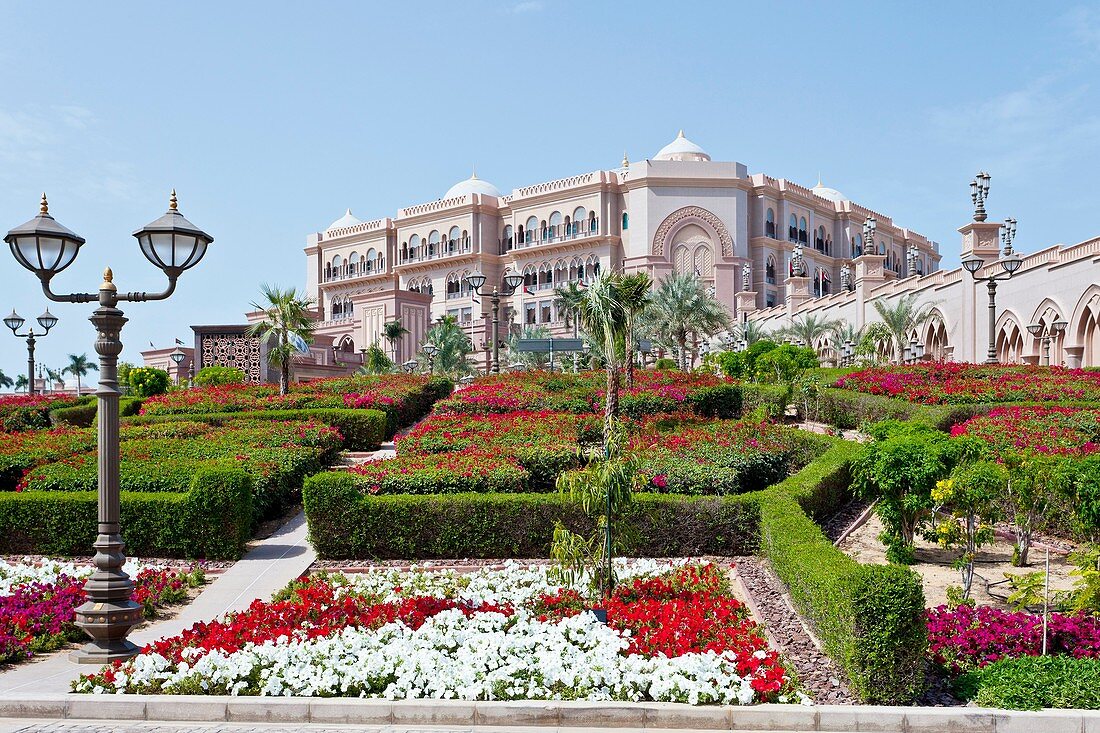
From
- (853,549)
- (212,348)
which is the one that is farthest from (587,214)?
(853,549)

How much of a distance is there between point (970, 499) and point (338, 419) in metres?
14.3

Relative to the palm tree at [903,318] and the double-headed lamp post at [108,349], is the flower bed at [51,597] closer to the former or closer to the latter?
the double-headed lamp post at [108,349]

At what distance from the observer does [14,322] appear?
3325cm

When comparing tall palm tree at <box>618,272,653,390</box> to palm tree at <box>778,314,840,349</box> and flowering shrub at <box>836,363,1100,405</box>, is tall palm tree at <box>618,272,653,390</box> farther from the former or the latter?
palm tree at <box>778,314,840,349</box>

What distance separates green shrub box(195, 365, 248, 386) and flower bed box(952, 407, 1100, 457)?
93.3ft

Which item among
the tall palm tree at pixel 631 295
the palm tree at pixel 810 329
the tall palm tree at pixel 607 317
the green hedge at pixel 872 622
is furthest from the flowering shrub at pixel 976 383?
the palm tree at pixel 810 329

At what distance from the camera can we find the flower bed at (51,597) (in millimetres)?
8401

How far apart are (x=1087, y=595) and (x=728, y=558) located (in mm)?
4513

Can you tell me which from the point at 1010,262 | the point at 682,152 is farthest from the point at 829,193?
the point at 1010,262

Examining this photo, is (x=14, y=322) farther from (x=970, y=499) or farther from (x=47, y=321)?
(x=970, y=499)

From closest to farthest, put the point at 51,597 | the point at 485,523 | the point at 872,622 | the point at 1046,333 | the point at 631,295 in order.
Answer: the point at 872,622 < the point at 51,597 < the point at 485,523 < the point at 631,295 < the point at 1046,333

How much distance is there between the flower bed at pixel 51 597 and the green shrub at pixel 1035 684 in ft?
26.7

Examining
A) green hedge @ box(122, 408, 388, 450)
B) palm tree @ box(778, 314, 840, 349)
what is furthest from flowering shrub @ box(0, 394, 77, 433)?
palm tree @ box(778, 314, 840, 349)

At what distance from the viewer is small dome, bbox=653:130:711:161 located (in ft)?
233
